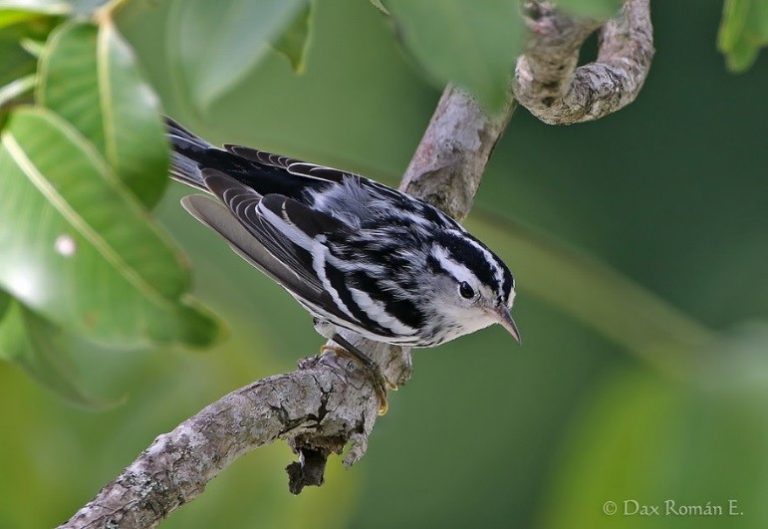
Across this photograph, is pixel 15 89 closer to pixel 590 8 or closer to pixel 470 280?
pixel 590 8

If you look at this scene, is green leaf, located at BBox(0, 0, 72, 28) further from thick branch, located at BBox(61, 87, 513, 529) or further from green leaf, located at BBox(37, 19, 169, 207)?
thick branch, located at BBox(61, 87, 513, 529)

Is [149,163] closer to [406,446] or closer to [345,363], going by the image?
[345,363]

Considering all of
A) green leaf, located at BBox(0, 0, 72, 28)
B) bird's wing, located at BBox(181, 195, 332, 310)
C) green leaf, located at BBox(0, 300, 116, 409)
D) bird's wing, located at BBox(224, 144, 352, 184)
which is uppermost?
bird's wing, located at BBox(224, 144, 352, 184)

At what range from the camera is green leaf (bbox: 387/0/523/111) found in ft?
2.71

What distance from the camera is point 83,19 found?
1077 mm

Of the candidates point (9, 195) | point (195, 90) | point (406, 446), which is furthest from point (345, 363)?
point (406, 446)

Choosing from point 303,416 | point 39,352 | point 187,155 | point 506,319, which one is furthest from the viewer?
point 187,155

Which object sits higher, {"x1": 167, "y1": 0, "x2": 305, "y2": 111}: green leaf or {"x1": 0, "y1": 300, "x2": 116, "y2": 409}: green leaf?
{"x1": 167, "y1": 0, "x2": 305, "y2": 111}: green leaf

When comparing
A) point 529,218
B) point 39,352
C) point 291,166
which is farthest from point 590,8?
point 529,218

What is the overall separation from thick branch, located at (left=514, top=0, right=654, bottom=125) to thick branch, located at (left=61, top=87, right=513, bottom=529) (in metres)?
0.15

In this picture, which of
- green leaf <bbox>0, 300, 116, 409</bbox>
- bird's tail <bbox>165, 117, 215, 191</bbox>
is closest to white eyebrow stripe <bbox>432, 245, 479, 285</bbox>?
bird's tail <bbox>165, 117, 215, 191</bbox>

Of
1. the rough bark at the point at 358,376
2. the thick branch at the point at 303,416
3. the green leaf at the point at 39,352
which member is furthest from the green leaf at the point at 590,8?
the thick branch at the point at 303,416

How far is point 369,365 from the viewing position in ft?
7.03

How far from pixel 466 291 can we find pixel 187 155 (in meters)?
0.75
